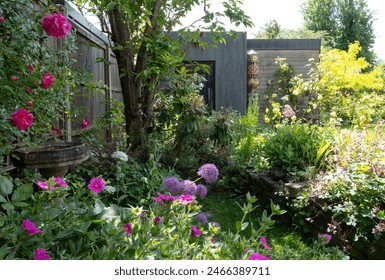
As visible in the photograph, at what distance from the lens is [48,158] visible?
6.13 feet

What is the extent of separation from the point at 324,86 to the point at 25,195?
14.9 feet

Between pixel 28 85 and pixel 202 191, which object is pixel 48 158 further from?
pixel 202 191

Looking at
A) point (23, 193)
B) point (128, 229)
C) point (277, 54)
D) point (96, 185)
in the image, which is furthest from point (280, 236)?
point (277, 54)

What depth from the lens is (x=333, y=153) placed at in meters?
2.72

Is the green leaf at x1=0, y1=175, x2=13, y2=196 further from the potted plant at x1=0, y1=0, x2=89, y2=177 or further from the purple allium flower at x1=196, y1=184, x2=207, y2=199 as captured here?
the purple allium flower at x1=196, y1=184, x2=207, y2=199

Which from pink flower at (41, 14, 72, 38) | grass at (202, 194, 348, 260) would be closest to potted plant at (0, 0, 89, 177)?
pink flower at (41, 14, 72, 38)

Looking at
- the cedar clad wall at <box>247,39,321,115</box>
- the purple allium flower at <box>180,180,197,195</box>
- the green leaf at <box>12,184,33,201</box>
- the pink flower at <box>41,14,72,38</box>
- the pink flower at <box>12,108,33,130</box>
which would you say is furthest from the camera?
the cedar clad wall at <box>247,39,321,115</box>

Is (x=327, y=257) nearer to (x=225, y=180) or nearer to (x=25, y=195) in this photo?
(x=25, y=195)

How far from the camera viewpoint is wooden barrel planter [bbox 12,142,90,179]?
1.87 metres

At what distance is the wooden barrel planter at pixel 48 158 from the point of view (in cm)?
187

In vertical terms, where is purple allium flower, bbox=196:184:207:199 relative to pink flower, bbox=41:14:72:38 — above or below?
below

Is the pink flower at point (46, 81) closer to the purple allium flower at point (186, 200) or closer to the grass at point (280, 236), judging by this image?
the purple allium flower at point (186, 200)

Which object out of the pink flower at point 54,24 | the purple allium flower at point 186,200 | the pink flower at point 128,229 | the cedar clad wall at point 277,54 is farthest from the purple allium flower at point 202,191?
the cedar clad wall at point 277,54
